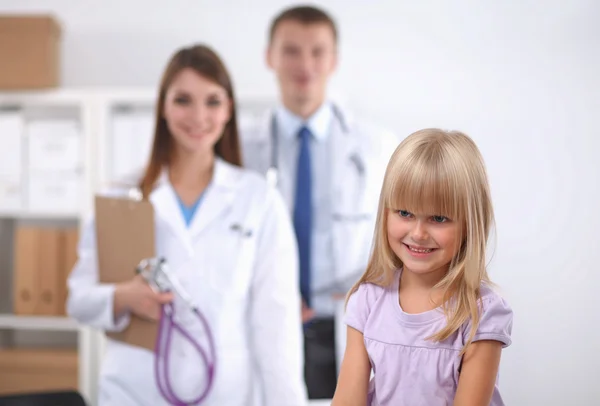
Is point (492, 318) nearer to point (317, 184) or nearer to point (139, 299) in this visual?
point (139, 299)

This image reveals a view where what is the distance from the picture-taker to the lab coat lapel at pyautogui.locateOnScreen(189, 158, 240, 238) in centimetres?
148

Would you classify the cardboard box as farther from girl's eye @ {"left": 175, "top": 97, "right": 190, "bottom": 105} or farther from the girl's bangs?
the girl's bangs

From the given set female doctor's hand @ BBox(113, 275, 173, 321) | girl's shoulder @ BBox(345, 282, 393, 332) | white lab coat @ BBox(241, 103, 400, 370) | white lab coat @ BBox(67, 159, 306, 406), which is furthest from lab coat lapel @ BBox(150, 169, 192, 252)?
girl's shoulder @ BBox(345, 282, 393, 332)

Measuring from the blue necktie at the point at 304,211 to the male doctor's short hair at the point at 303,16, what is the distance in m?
0.31

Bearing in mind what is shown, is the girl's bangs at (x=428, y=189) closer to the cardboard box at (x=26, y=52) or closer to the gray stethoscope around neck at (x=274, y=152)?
the gray stethoscope around neck at (x=274, y=152)

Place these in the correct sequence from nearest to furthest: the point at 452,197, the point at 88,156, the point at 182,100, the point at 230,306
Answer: the point at 452,197
the point at 230,306
the point at 182,100
the point at 88,156

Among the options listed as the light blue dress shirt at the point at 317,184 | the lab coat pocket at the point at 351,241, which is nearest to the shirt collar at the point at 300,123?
the light blue dress shirt at the point at 317,184

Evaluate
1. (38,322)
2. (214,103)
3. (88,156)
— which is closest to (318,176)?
(214,103)

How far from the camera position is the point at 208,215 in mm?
1482

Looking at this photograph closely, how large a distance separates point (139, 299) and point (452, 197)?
3.28ft

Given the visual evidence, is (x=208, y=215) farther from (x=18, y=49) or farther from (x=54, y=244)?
(x=18, y=49)

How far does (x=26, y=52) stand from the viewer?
221 cm

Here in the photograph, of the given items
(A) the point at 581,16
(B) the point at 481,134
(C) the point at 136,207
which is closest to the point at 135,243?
(C) the point at 136,207

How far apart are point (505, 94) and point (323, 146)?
1.62ft
